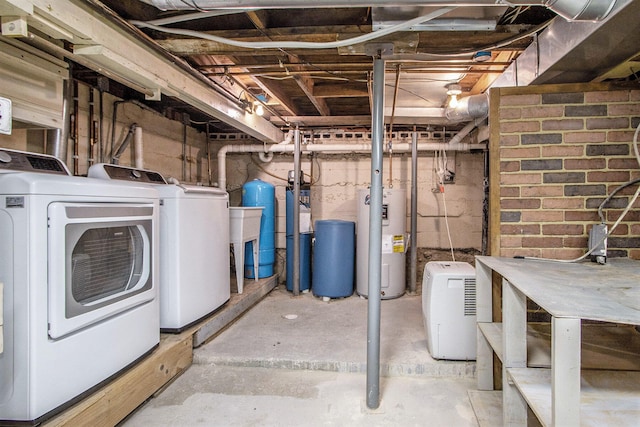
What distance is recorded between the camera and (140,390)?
6.23 ft

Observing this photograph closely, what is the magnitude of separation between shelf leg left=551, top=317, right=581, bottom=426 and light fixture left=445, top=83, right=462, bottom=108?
238 centimetres

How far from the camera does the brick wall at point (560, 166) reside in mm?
1987

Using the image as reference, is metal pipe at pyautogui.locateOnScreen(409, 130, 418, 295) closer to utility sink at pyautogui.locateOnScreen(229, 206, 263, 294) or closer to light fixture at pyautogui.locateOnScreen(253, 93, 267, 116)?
light fixture at pyautogui.locateOnScreen(253, 93, 267, 116)

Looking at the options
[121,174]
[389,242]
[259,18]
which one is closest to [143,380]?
[121,174]

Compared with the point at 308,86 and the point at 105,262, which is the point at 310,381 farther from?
the point at 308,86

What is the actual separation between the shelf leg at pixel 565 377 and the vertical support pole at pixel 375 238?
0.94 m

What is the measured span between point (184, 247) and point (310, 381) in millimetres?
1204

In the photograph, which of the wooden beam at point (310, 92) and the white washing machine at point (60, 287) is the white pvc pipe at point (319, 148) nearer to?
the wooden beam at point (310, 92)

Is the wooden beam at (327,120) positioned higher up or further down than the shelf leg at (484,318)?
higher up

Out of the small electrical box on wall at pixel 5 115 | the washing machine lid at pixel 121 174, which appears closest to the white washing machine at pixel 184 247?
the washing machine lid at pixel 121 174

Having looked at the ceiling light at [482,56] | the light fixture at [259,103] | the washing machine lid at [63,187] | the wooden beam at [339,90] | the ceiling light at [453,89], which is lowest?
the washing machine lid at [63,187]

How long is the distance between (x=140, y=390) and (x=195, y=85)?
2.01m

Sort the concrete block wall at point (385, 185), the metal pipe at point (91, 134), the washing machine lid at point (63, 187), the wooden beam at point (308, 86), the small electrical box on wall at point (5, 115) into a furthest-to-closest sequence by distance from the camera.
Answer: the concrete block wall at point (385, 185) < the metal pipe at point (91, 134) < the wooden beam at point (308, 86) < the small electrical box on wall at point (5, 115) < the washing machine lid at point (63, 187)

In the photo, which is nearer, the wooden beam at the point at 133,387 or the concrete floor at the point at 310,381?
the wooden beam at the point at 133,387
